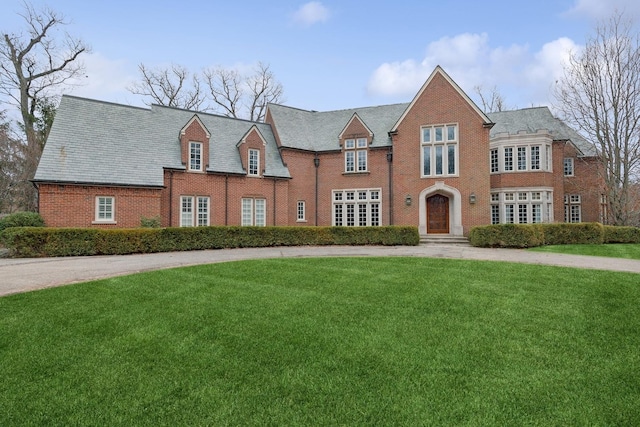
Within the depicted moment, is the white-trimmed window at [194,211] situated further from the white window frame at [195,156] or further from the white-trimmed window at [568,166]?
the white-trimmed window at [568,166]

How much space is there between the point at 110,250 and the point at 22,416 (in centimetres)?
1221

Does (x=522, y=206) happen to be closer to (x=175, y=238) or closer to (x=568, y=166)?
(x=568, y=166)

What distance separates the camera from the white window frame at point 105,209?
56.2ft

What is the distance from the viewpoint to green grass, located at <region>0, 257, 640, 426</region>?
303cm

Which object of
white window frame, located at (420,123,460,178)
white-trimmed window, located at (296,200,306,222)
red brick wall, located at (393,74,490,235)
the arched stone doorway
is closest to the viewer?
red brick wall, located at (393,74,490,235)

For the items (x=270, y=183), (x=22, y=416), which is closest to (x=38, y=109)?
(x=270, y=183)

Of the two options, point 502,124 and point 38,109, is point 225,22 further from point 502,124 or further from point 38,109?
point 38,109

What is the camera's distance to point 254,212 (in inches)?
867

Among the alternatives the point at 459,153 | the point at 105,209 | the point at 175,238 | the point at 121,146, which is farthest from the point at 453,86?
the point at 105,209

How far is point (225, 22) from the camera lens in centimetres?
1209

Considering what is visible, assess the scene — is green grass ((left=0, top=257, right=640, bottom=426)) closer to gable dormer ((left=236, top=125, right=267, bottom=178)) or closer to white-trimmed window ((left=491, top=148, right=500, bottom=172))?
gable dormer ((left=236, top=125, right=267, bottom=178))

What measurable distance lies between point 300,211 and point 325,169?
3.38 metres

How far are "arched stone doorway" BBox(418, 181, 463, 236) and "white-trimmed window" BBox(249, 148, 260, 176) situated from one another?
34.0 feet

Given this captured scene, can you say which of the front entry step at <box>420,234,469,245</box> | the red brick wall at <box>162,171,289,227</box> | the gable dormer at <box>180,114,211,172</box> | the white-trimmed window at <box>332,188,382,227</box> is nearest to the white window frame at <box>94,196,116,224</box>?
the red brick wall at <box>162,171,289,227</box>
